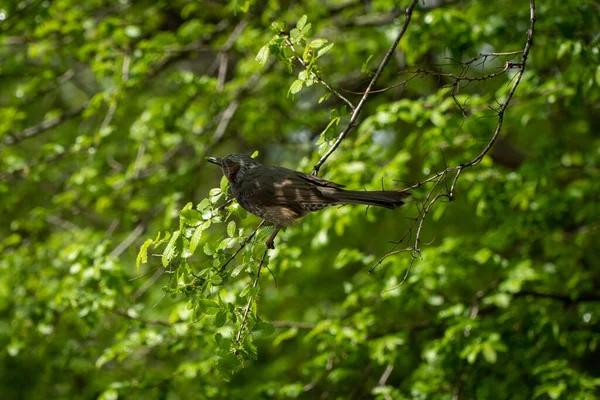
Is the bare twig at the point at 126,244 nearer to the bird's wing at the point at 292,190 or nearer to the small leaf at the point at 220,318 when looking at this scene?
the bird's wing at the point at 292,190

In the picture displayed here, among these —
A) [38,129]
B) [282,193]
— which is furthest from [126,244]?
[282,193]

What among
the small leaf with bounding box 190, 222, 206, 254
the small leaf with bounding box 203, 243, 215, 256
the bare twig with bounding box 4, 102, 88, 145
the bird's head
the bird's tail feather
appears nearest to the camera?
the small leaf with bounding box 190, 222, 206, 254

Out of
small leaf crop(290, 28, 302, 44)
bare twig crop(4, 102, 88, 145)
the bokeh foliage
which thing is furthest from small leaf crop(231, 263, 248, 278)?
bare twig crop(4, 102, 88, 145)

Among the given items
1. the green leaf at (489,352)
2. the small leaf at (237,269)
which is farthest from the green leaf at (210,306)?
the green leaf at (489,352)

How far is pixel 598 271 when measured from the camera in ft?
21.1

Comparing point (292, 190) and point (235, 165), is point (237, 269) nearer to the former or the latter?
point (292, 190)

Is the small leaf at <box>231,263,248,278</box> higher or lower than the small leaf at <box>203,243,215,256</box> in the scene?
lower

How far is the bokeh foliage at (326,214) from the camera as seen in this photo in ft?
14.0

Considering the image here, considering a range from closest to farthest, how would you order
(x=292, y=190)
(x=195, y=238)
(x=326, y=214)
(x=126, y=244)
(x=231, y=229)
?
1. (x=195, y=238)
2. (x=231, y=229)
3. (x=292, y=190)
4. (x=326, y=214)
5. (x=126, y=244)

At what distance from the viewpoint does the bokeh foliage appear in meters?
4.28

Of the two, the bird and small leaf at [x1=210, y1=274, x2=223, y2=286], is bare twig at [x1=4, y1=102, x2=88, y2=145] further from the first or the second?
small leaf at [x1=210, y1=274, x2=223, y2=286]

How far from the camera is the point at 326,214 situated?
4.94m

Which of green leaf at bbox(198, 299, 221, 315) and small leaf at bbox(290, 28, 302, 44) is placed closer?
green leaf at bbox(198, 299, 221, 315)

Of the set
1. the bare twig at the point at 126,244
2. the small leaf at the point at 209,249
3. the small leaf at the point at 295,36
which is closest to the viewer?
the small leaf at the point at 209,249
